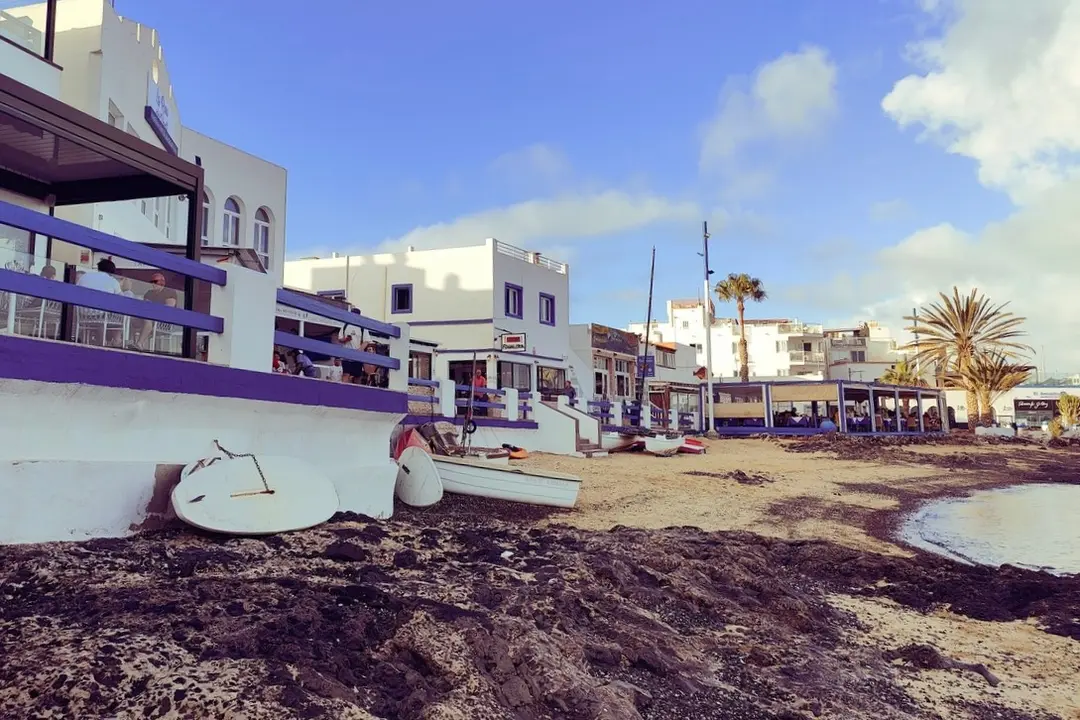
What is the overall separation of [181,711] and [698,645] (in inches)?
139

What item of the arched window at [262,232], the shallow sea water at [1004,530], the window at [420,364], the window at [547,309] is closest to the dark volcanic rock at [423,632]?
the shallow sea water at [1004,530]

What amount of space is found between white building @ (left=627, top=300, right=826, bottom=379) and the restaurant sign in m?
17.3

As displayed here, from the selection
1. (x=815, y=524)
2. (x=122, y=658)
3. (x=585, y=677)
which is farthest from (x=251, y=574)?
(x=815, y=524)

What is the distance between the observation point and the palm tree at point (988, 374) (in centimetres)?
4556

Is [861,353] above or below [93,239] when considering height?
above

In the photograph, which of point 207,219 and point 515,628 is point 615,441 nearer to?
point 207,219

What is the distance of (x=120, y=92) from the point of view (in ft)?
42.1

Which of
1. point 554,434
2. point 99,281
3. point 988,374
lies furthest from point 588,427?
point 988,374

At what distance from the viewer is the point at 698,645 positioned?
17.6ft

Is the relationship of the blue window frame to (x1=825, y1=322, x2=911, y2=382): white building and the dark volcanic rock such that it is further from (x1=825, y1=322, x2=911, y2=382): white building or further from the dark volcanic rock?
(x1=825, y1=322, x2=911, y2=382): white building

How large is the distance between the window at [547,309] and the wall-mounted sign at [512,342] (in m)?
3.34

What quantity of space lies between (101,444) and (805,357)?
75946 millimetres

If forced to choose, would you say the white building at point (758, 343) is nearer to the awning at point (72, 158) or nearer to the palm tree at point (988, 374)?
the palm tree at point (988, 374)

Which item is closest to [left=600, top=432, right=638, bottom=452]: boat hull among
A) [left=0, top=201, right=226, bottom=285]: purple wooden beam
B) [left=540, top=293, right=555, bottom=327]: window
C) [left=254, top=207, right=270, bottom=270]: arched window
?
[left=540, top=293, right=555, bottom=327]: window
